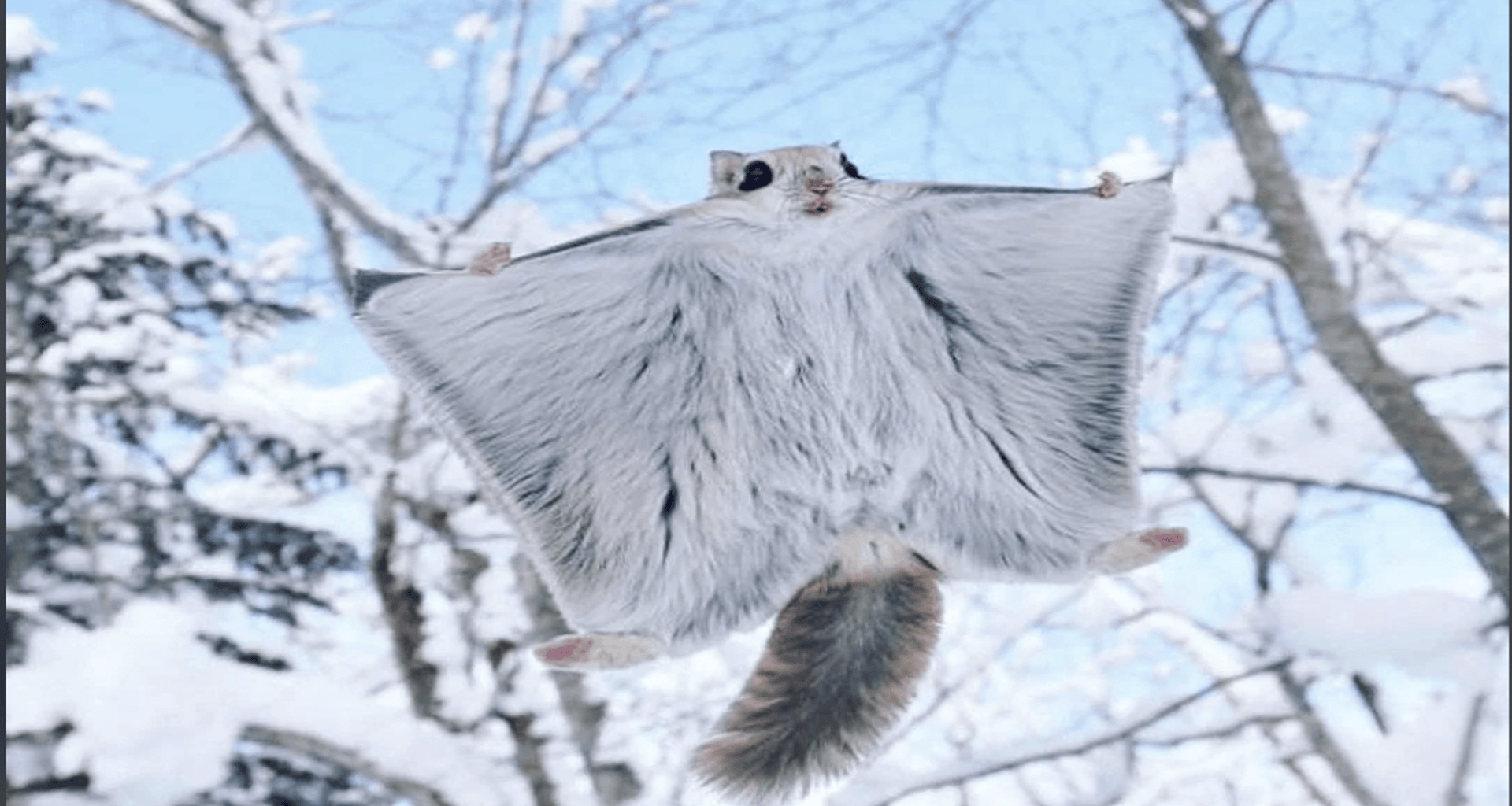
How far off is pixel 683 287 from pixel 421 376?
0.94 ft

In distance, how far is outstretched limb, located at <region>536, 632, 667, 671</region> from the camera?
4.95 feet

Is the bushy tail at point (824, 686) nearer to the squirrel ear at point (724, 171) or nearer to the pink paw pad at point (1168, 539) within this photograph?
the pink paw pad at point (1168, 539)

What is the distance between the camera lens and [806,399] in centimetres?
153

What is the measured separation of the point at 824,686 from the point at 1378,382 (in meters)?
3.38

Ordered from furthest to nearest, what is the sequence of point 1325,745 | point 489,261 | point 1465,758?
point 1325,745 < point 1465,758 < point 489,261

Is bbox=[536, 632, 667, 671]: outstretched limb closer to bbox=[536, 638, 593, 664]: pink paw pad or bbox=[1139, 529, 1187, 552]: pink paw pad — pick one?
bbox=[536, 638, 593, 664]: pink paw pad

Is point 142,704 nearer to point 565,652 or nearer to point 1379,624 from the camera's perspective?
point 565,652

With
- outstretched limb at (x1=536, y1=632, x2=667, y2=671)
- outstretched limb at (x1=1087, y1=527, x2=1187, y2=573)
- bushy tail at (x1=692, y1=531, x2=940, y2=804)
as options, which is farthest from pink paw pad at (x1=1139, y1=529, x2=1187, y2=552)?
outstretched limb at (x1=536, y1=632, x2=667, y2=671)

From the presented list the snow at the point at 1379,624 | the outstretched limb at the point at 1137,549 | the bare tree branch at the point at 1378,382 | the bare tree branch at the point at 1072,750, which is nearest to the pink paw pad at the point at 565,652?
the outstretched limb at the point at 1137,549

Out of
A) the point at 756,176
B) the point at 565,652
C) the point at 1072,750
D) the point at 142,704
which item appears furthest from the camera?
the point at 1072,750

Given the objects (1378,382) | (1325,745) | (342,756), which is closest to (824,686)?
(342,756)

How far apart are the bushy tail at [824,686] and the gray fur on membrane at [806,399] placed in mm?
15

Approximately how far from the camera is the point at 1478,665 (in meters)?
4.40

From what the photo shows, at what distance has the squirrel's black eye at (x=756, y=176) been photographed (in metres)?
1.38
